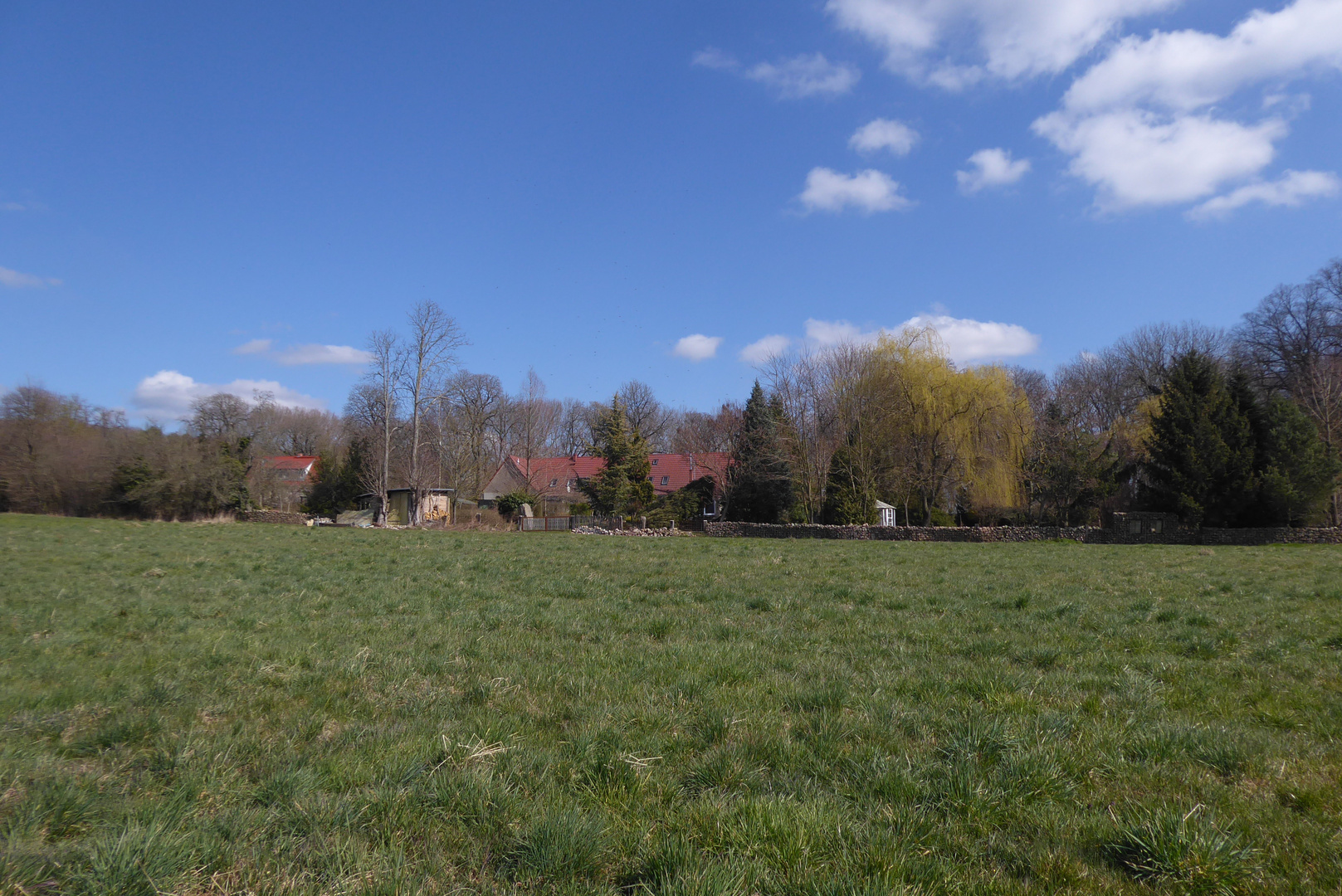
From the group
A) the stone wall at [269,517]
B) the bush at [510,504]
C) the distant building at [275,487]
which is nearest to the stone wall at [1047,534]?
the bush at [510,504]

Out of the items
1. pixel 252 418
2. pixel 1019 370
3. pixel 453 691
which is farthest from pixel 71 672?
pixel 1019 370

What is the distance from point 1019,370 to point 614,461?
4204 centimetres

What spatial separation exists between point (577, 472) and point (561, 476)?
1.62 metres

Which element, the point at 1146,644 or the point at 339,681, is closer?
the point at 339,681

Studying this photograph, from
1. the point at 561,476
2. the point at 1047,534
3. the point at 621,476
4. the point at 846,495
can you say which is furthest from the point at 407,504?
the point at 1047,534

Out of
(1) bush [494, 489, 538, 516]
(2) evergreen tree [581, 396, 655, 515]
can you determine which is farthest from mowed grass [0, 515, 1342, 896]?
(1) bush [494, 489, 538, 516]

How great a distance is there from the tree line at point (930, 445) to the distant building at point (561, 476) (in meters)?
5.49

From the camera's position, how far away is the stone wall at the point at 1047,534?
28188mm

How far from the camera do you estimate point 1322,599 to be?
989cm

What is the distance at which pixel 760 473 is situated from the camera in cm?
4388

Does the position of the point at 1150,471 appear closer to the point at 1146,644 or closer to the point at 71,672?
the point at 1146,644

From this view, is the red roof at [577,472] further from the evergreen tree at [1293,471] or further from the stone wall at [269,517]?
the evergreen tree at [1293,471]

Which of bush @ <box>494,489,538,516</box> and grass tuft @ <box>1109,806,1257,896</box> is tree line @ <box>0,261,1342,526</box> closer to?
bush @ <box>494,489,538,516</box>

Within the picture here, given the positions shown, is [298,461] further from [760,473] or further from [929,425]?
[929,425]
